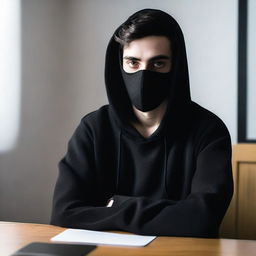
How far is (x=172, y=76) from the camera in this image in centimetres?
173

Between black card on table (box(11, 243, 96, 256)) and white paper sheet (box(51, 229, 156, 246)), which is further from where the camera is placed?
white paper sheet (box(51, 229, 156, 246))

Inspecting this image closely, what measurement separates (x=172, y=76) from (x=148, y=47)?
13 cm

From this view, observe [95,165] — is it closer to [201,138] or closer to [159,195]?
[159,195]

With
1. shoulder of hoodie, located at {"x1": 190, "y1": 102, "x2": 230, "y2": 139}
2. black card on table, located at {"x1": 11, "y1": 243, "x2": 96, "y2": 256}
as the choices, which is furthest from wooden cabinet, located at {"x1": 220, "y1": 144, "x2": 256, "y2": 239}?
black card on table, located at {"x1": 11, "y1": 243, "x2": 96, "y2": 256}

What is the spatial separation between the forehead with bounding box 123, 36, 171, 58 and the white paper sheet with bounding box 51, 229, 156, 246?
24.6 inches

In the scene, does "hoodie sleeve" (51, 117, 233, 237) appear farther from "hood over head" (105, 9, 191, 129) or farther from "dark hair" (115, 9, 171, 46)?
"dark hair" (115, 9, 171, 46)

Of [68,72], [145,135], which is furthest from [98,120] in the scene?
[68,72]

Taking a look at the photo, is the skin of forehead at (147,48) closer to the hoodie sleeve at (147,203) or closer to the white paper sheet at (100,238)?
the hoodie sleeve at (147,203)

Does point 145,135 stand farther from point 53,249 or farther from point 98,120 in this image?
point 53,249

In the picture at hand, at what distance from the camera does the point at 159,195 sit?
5.65 feet

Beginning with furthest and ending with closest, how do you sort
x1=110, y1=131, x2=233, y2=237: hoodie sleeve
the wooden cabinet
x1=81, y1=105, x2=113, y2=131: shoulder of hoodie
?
the wooden cabinet < x1=81, y1=105, x2=113, y2=131: shoulder of hoodie < x1=110, y1=131, x2=233, y2=237: hoodie sleeve

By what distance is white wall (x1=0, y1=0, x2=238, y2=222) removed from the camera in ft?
8.26

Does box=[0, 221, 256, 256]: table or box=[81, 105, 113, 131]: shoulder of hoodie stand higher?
box=[81, 105, 113, 131]: shoulder of hoodie

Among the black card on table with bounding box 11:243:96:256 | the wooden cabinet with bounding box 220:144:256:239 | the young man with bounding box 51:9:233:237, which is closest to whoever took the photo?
the black card on table with bounding box 11:243:96:256
